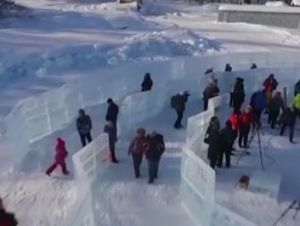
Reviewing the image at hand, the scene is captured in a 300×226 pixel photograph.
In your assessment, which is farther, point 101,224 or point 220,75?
point 220,75

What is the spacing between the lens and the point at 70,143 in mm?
15734

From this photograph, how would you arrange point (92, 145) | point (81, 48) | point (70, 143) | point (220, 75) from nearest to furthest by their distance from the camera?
point (92, 145) → point (70, 143) → point (220, 75) → point (81, 48)

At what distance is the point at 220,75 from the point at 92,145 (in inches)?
301

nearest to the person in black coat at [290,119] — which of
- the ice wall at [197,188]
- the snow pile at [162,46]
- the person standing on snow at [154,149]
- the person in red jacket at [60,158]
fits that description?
the ice wall at [197,188]

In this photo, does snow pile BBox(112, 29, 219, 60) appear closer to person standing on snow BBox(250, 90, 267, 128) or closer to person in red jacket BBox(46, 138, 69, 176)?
person standing on snow BBox(250, 90, 267, 128)

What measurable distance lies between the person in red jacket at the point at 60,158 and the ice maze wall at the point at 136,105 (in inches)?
32.6

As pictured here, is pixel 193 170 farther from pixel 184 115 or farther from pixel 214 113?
pixel 184 115

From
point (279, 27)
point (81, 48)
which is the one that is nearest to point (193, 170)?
point (81, 48)

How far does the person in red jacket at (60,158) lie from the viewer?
535 inches

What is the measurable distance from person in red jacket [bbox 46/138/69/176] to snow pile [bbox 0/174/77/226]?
0.76 ft

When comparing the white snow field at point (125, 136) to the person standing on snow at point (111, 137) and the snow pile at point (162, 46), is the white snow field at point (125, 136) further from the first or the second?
the person standing on snow at point (111, 137)

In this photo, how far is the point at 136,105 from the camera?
16797 millimetres

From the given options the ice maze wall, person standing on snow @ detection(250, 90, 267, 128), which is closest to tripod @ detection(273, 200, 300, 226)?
the ice maze wall

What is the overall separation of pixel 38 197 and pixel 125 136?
11.7ft
